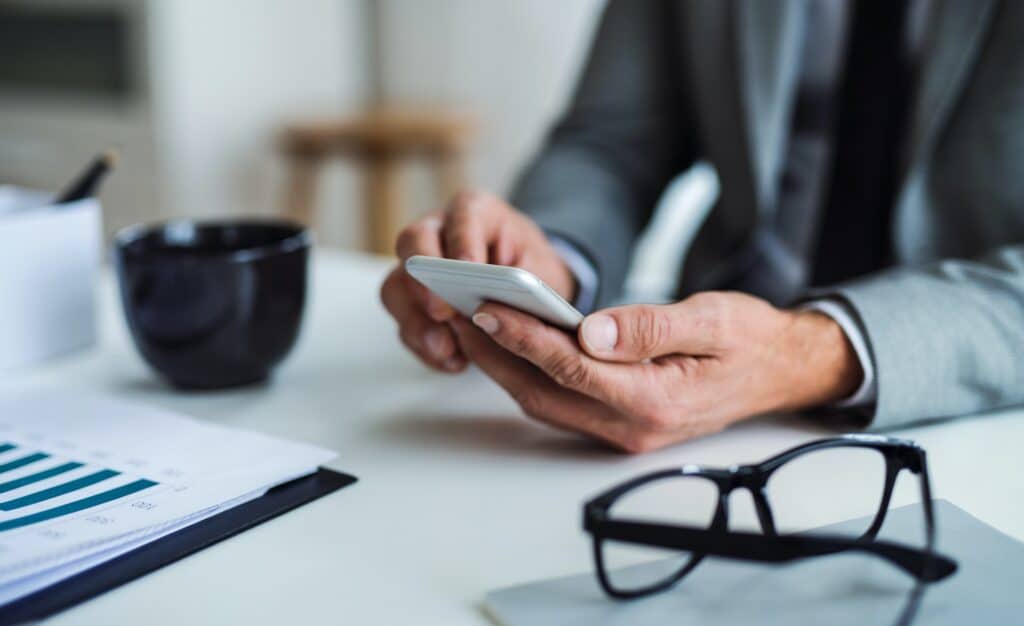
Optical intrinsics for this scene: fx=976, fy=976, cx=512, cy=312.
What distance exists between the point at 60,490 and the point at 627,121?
684mm

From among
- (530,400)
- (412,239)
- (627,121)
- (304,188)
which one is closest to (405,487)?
(530,400)

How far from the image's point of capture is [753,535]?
1.17 ft

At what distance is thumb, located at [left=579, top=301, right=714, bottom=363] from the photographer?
1.60ft

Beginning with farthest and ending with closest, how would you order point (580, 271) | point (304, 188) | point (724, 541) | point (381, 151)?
point (304, 188) → point (381, 151) → point (580, 271) → point (724, 541)

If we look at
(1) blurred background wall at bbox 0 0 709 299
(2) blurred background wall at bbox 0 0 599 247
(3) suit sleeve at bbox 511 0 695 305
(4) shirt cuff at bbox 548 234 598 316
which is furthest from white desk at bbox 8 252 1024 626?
(2) blurred background wall at bbox 0 0 599 247

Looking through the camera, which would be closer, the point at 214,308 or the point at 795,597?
the point at 795,597

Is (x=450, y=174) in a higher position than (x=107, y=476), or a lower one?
lower

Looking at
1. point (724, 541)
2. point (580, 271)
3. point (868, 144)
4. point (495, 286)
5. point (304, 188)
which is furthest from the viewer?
point (304, 188)

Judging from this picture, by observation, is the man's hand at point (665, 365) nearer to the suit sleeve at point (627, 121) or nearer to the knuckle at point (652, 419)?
the knuckle at point (652, 419)

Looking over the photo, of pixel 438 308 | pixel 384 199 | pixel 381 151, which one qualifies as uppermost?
pixel 438 308

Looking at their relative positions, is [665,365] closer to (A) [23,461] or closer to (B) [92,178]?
(A) [23,461]

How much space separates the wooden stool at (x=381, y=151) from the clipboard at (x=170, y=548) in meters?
1.87

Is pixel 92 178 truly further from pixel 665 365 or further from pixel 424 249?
pixel 665 365

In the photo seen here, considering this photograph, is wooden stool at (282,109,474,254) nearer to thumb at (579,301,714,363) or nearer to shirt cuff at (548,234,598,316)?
shirt cuff at (548,234,598,316)
